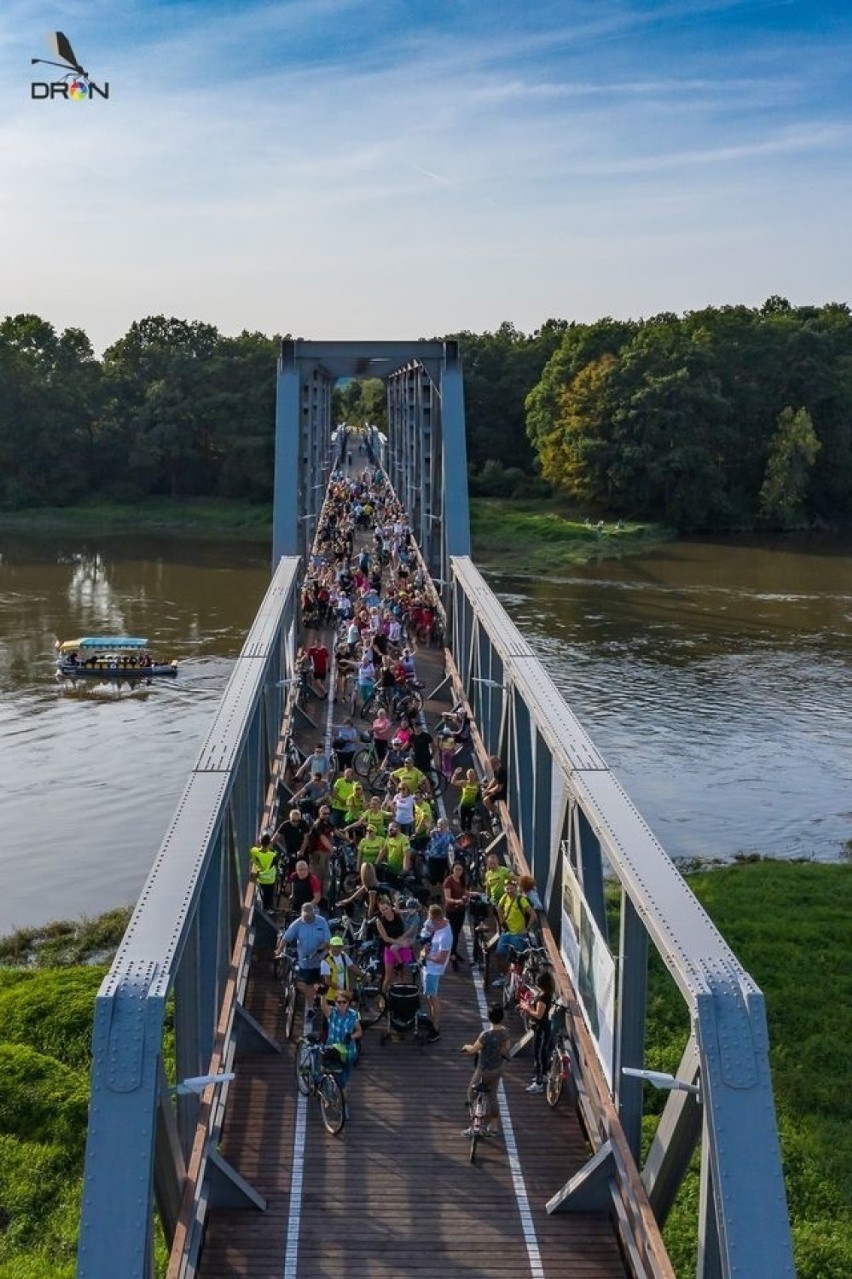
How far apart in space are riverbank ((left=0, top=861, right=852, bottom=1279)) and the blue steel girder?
5059 millimetres

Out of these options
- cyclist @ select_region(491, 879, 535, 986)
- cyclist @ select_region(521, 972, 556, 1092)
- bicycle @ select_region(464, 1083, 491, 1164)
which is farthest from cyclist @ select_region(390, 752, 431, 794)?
bicycle @ select_region(464, 1083, 491, 1164)

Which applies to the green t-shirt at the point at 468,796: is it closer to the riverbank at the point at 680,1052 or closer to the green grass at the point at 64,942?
the riverbank at the point at 680,1052

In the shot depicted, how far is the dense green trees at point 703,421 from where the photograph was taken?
260ft

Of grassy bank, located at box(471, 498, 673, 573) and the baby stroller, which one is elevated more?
grassy bank, located at box(471, 498, 673, 573)

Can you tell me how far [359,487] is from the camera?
189ft

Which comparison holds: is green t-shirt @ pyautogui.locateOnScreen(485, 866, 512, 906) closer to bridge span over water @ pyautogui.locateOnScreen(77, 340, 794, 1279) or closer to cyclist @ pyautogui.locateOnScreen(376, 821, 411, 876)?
bridge span over water @ pyautogui.locateOnScreen(77, 340, 794, 1279)

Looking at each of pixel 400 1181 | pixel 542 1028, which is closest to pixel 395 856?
pixel 542 1028

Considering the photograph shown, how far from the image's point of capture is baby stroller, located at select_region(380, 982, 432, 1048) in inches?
464

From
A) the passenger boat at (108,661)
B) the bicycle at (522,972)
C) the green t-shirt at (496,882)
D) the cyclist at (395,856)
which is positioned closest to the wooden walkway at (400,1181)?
the bicycle at (522,972)

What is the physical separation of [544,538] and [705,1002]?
67927mm

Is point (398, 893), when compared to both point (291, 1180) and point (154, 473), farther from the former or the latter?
point (154, 473)

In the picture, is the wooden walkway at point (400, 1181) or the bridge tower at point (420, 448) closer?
the wooden walkway at point (400, 1181)

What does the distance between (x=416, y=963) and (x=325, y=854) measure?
223 centimetres

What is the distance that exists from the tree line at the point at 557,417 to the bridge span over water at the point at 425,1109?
67678mm
